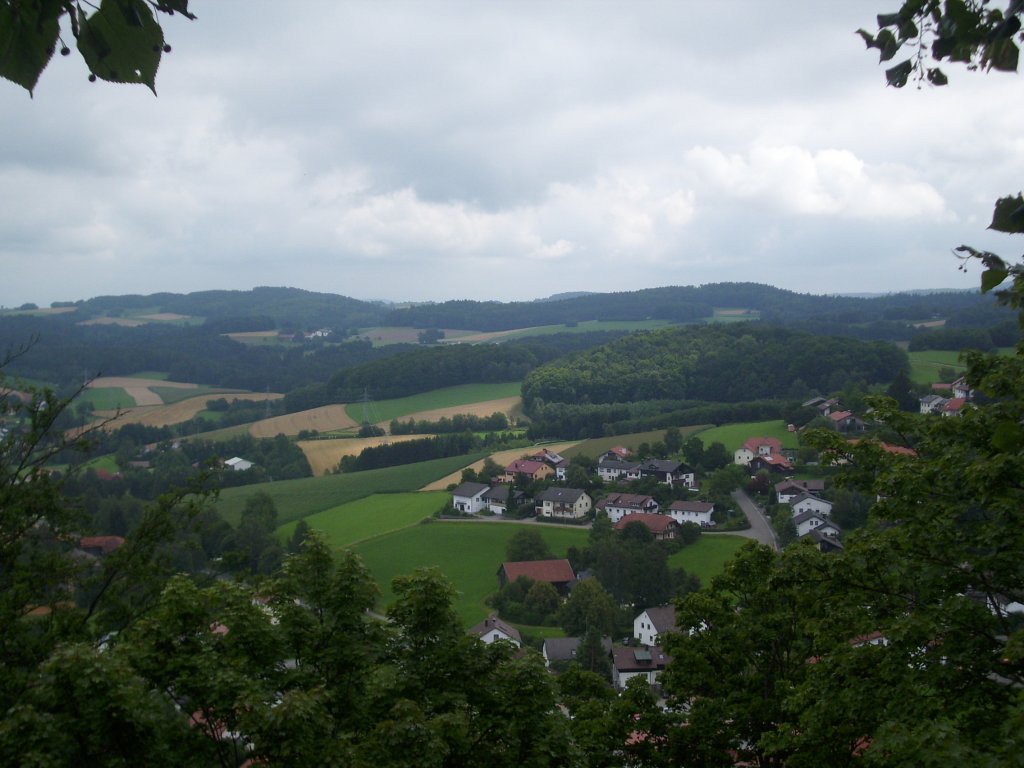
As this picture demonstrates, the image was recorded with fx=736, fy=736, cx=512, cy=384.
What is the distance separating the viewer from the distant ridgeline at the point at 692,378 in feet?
213

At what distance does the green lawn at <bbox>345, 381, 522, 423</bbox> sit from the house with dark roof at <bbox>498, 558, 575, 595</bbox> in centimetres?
4282

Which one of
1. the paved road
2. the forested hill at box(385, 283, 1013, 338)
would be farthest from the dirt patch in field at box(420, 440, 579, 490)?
the forested hill at box(385, 283, 1013, 338)

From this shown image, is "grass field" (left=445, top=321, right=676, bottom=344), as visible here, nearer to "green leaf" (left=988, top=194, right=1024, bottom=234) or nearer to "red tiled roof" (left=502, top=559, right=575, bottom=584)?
"red tiled roof" (left=502, top=559, right=575, bottom=584)

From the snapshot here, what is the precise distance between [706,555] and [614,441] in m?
26.1

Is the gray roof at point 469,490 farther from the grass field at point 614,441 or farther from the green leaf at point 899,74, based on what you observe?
the green leaf at point 899,74

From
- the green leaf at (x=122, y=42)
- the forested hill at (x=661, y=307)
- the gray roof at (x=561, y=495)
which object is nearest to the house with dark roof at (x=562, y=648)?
the gray roof at (x=561, y=495)

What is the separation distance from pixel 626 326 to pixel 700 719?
134m

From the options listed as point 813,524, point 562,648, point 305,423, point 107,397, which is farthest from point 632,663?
point 107,397

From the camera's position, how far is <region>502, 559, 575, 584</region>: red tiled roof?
32094 millimetres

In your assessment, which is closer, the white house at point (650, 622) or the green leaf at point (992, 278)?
the green leaf at point (992, 278)

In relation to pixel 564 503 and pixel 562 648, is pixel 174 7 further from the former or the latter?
pixel 564 503

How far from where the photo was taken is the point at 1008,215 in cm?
189

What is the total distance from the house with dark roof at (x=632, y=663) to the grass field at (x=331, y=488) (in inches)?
940

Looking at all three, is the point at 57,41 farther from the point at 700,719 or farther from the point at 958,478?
the point at 700,719
